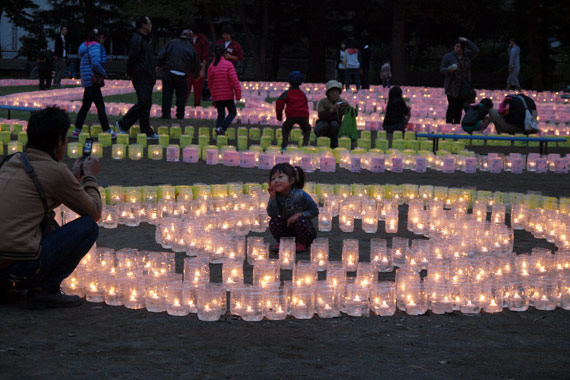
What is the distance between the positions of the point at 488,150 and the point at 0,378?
13.7m

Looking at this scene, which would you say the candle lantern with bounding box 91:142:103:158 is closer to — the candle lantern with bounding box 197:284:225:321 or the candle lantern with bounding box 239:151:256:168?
the candle lantern with bounding box 239:151:256:168

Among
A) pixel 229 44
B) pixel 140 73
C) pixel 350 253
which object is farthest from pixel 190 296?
pixel 229 44

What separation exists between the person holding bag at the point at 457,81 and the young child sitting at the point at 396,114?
1.54m

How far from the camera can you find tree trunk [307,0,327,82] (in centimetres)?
4019

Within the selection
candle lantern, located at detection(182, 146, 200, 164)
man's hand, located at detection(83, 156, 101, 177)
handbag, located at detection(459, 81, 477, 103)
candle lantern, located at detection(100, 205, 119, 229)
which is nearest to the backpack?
handbag, located at detection(459, 81, 477, 103)

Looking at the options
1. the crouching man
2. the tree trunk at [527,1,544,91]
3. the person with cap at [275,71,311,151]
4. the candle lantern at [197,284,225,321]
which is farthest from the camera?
the tree trunk at [527,1,544,91]

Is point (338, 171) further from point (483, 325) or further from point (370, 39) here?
point (370, 39)

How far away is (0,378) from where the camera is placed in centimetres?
536

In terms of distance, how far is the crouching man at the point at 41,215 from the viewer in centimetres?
645

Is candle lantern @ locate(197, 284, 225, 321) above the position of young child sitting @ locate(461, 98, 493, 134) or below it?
below

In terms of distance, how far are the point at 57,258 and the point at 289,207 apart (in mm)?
2931

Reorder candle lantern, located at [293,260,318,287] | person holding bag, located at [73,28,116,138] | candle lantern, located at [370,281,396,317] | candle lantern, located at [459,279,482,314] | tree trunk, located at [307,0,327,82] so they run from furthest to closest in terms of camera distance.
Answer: tree trunk, located at [307,0,327,82] → person holding bag, located at [73,28,116,138] → candle lantern, located at [293,260,318,287] → candle lantern, located at [459,279,482,314] → candle lantern, located at [370,281,396,317]

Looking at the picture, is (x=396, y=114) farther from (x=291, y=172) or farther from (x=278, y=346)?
(x=278, y=346)

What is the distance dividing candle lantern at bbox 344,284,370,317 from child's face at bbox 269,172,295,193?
2.23 m
